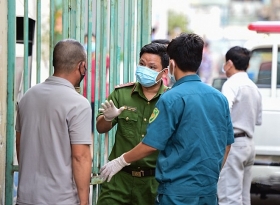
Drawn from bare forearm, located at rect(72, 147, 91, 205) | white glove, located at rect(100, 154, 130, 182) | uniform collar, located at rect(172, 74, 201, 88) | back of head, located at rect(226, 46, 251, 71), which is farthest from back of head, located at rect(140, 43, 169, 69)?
back of head, located at rect(226, 46, 251, 71)

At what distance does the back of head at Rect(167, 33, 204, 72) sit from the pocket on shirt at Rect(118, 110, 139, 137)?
2.31ft

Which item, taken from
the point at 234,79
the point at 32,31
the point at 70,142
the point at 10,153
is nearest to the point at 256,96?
the point at 234,79

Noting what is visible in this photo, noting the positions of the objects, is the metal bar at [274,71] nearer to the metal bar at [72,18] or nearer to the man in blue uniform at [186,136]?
the metal bar at [72,18]

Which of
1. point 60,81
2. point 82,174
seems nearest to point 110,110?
point 60,81

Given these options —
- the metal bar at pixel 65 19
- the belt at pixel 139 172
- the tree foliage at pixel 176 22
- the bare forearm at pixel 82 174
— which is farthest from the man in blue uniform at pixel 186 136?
the tree foliage at pixel 176 22

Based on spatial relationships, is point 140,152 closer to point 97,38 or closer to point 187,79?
point 187,79

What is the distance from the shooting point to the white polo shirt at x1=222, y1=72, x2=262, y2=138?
23.2ft

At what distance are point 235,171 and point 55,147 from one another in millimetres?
3512

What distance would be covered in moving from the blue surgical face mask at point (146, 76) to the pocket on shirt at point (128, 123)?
8.9 inches

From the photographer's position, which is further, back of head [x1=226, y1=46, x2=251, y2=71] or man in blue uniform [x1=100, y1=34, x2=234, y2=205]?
back of head [x1=226, y1=46, x2=251, y2=71]

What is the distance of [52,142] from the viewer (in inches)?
157

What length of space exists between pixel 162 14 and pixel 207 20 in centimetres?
208

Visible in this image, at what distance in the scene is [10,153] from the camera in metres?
5.09

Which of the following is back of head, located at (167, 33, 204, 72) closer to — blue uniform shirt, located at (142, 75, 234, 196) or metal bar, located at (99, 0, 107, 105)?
blue uniform shirt, located at (142, 75, 234, 196)
